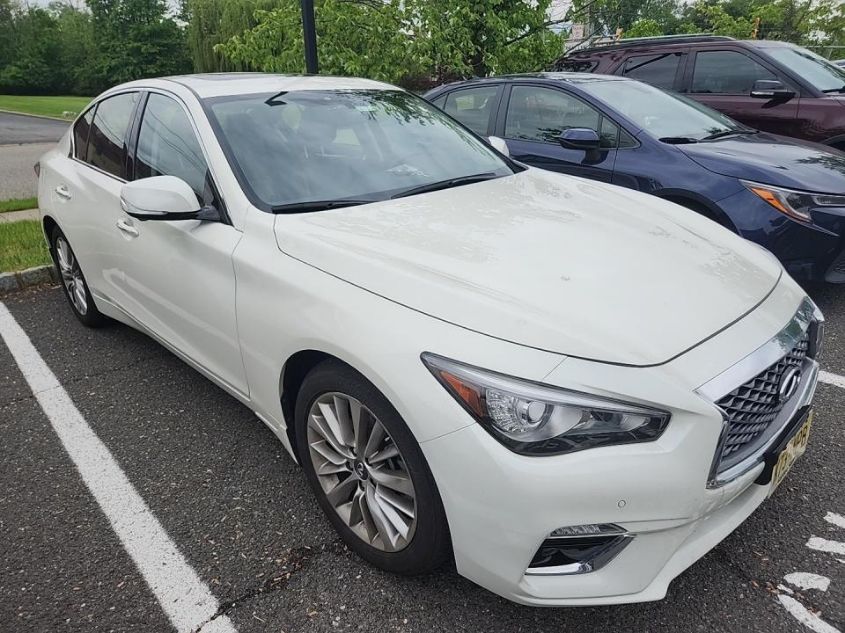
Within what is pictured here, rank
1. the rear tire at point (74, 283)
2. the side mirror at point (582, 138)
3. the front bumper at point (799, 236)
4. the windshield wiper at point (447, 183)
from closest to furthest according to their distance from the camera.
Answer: the windshield wiper at point (447, 183) → the front bumper at point (799, 236) → the rear tire at point (74, 283) → the side mirror at point (582, 138)

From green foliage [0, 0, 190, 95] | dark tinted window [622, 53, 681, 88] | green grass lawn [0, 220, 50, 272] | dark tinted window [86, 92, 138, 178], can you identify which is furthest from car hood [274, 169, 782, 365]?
green foliage [0, 0, 190, 95]

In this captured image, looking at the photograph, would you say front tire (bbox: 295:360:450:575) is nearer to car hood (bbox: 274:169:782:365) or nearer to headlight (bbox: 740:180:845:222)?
car hood (bbox: 274:169:782:365)

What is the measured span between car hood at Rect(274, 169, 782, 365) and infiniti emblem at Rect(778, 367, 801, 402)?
23 centimetres

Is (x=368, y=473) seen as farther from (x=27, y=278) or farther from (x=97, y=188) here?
(x=27, y=278)

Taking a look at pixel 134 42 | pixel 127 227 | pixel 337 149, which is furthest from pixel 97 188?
pixel 134 42

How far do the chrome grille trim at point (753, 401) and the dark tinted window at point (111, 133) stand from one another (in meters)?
3.03

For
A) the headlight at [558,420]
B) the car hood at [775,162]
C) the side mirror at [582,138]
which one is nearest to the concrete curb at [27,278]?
the side mirror at [582,138]

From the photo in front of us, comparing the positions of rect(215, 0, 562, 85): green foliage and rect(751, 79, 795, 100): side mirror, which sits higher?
rect(215, 0, 562, 85): green foliage

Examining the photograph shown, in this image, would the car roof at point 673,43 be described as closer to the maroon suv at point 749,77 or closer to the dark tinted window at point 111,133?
the maroon suv at point 749,77

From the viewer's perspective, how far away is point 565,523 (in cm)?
161

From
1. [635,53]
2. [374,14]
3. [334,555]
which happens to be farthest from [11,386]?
[374,14]

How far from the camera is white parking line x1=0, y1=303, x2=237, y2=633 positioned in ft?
6.69

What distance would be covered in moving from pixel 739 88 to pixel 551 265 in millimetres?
A: 5619

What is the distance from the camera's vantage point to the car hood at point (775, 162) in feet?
13.0
